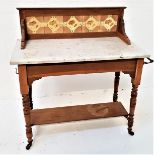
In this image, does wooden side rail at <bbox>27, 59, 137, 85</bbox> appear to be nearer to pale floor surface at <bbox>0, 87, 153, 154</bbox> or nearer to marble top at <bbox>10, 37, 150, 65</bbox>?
marble top at <bbox>10, 37, 150, 65</bbox>

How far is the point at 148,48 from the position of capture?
274cm

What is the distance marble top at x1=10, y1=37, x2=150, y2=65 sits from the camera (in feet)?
5.12

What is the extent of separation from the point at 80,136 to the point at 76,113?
20 centimetres

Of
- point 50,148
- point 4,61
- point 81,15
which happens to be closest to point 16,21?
point 4,61

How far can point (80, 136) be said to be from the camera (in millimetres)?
2049

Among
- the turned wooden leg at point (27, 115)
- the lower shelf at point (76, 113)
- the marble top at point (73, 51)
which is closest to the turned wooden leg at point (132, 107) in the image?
the lower shelf at point (76, 113)

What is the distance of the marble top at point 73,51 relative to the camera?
156 cm

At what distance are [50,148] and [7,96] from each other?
942mm

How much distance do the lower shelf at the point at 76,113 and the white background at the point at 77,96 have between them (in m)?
0.18

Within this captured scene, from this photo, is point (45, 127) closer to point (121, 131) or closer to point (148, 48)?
point (121, 131)

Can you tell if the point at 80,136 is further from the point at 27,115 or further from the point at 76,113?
the point at 27,115

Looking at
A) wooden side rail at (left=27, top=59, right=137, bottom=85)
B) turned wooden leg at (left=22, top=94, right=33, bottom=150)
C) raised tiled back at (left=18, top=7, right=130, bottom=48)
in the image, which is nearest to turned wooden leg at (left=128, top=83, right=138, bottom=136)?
wooden side rail at (left=27, top=59, right=137, bottom=85)

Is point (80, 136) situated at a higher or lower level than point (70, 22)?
lower

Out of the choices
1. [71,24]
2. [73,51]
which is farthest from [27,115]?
[71,24]
